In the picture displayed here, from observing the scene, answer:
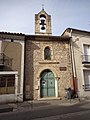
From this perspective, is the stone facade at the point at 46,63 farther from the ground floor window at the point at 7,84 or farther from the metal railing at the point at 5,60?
the metal railing at the point at 5,60

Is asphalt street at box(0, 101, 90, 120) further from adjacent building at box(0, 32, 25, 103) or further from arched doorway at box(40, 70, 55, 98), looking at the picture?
arched doorway at box(40, 70, 55, 98)

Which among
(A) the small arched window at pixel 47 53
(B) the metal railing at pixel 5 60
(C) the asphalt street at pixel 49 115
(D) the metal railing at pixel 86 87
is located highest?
(A) the small arched window at pixel 47 53

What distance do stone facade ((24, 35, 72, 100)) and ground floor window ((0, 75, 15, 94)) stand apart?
1.24 meters

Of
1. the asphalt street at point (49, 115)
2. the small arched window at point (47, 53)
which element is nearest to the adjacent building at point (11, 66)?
the small arched window at point (47, 53)

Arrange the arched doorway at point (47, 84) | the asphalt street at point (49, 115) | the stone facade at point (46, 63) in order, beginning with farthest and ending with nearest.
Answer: the arched doorway at point (47, 84)
the stone facade at point (46, 63)
the asphalt street at point (49, 115)

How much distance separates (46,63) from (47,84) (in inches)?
79.9

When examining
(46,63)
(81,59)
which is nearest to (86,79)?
(81,59)

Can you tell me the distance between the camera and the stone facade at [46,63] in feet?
42.2

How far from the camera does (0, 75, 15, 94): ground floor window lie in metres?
12.0

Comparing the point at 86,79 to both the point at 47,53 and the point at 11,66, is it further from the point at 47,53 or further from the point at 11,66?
the point at 11,66

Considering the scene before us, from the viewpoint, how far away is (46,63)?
1360 centimetres

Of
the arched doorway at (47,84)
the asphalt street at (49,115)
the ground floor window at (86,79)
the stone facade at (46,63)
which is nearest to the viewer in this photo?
the asphalt street at (49,115)

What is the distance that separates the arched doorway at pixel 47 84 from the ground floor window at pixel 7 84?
2.71 meters

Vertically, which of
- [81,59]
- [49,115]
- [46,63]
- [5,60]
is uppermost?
[81,59]
